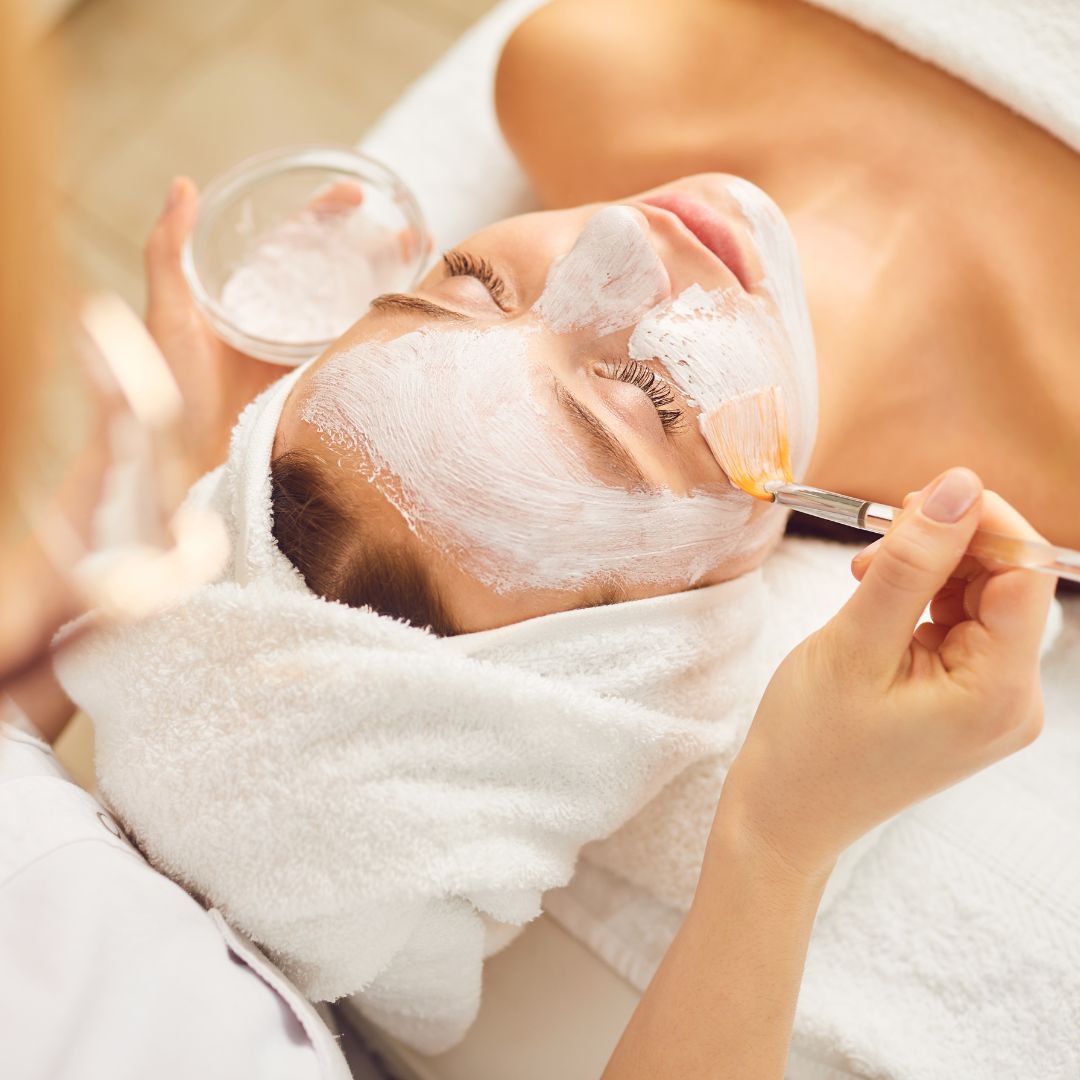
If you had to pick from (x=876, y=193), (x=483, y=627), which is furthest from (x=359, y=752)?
(x=876, y=193)

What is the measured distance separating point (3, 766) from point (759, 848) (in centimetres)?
62

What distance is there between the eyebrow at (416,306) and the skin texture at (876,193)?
386 millimetres

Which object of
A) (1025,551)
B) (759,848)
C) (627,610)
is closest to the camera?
(1025,551)

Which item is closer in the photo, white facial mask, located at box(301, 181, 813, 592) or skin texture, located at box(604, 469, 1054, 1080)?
skin texture, located at box(604, 469, 1054, 1080)

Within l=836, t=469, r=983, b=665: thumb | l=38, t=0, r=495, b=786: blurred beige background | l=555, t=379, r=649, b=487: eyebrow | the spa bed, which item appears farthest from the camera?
Answer: l=38, t=0, r=495, b=786: blurred beige background

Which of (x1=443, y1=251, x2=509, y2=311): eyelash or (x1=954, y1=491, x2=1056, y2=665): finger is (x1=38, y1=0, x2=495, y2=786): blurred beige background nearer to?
(x1=443, y1=251, x2=509, y2=311): eyelash

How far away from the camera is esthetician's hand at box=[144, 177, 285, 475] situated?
113 cm

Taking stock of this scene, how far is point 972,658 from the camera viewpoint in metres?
0.64

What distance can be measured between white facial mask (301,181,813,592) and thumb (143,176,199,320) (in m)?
0.41

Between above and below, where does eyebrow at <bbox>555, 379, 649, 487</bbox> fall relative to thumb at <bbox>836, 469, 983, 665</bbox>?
below

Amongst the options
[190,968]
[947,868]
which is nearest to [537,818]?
[190,968]

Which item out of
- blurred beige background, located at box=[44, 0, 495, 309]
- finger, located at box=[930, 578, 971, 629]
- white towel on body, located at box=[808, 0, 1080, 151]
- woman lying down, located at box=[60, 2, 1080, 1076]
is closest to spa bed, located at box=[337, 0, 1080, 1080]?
woman lying down, located at box=[60, 2, 1080, 1076]

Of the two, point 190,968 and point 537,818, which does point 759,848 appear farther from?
point 190,968

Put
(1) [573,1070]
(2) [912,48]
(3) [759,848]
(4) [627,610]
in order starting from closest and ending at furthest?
(3) [759,848], (4) [627,610], (1) [573,1070], (2) [912,48]
